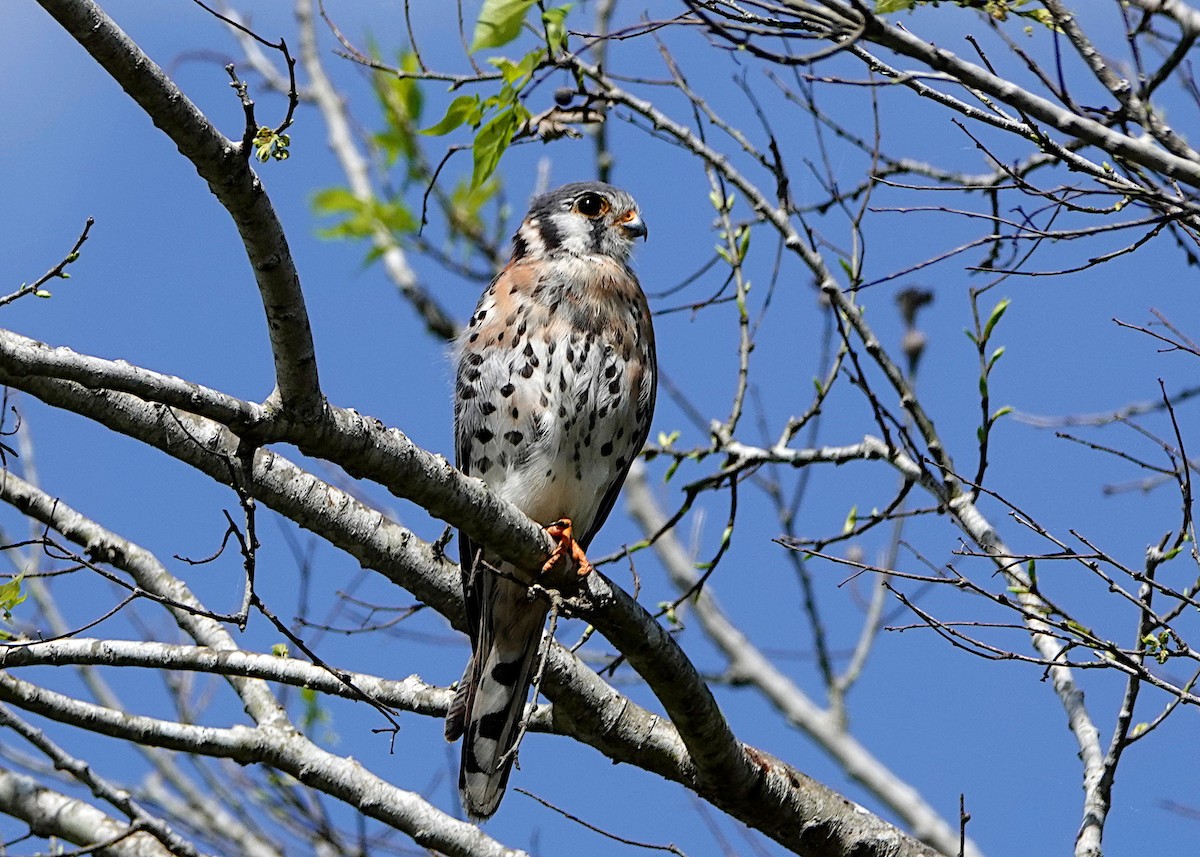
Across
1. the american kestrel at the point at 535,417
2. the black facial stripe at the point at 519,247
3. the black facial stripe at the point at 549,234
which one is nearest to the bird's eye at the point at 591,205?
the black facial stripe at the point at 549,234

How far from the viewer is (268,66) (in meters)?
10.3

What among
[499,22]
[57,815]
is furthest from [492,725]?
[499,22]

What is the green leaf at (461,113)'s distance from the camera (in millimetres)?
3166

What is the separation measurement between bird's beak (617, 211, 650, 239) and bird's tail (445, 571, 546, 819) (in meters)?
1.57

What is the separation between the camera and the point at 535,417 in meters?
4.65

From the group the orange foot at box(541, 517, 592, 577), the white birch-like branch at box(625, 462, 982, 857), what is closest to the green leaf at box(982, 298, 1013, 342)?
the orange foot at box(541, 517, 592, 577)

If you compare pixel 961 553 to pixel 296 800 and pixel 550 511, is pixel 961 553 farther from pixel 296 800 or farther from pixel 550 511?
pixel 296 800

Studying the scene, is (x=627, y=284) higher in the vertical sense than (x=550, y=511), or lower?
higher

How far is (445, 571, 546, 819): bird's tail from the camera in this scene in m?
4.26

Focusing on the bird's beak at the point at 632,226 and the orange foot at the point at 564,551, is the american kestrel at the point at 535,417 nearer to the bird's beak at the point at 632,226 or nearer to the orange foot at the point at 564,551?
the orange foot at the point at 564,551

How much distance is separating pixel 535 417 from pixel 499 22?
6.40 ft

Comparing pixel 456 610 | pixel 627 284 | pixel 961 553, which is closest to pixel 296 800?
pixel 456 610

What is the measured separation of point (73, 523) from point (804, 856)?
226 centimetres

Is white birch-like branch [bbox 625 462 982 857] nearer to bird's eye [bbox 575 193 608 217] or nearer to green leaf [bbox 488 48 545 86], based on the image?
bird's eye [bbox 575 193 608 217]
